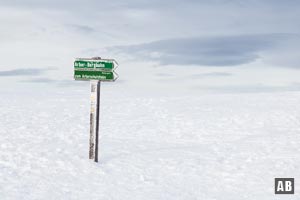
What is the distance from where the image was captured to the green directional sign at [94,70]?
11625 millimetres

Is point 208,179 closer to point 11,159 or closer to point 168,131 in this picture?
point 11,159

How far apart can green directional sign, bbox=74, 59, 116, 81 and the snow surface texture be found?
2.19 metres

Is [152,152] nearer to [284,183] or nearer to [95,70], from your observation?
[95,70]

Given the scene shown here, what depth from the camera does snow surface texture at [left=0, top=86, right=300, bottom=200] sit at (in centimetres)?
991

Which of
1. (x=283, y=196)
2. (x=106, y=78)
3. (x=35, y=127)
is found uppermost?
(x=106, y=78)

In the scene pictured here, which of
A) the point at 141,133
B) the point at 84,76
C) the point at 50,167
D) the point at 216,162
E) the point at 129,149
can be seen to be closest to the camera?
the point at 50,167

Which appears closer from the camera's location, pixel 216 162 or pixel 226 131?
pixel 216 162

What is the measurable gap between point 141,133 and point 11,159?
611cm

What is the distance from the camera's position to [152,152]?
530 inches

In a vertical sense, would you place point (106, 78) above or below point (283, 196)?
above

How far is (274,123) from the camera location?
61.5 ft

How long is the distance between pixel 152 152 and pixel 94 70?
3.27 meters

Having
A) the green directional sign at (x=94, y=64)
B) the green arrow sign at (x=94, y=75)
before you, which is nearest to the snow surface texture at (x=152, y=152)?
the green arrow sign at (x=94, y=75)

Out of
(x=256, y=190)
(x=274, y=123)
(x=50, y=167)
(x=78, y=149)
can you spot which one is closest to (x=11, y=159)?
(x=50, y=167)
